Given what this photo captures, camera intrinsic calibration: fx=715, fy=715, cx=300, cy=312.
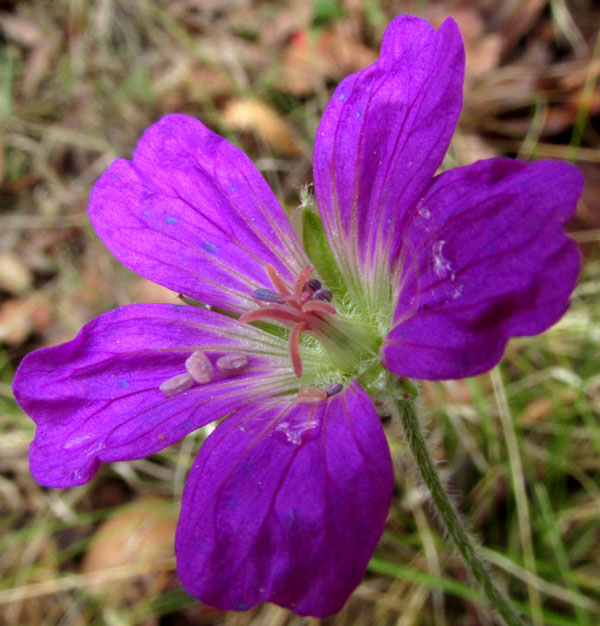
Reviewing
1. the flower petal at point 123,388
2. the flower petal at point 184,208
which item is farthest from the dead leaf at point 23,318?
the flower petal at point 123,388

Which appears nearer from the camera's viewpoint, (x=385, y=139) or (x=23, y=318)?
(x=385, y=139)

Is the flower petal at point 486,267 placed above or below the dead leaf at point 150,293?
above

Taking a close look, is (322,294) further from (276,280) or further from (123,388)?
(123,388)

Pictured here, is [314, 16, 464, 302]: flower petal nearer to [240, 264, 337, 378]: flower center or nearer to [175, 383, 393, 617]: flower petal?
[240, 264, 337, 378]: flower center

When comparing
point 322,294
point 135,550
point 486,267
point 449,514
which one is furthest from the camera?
point 135,550

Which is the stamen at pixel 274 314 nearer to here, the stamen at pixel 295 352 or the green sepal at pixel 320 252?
the stamen at pixel 295 352

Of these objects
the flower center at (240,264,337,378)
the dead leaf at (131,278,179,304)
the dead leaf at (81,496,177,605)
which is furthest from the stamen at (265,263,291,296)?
the dead leaf at (131,278,179,304)

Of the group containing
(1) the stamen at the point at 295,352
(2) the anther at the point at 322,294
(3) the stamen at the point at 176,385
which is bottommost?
(3) the stamen at the point at 176,385

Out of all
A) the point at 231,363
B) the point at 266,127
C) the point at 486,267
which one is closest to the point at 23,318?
the point at 266,127
